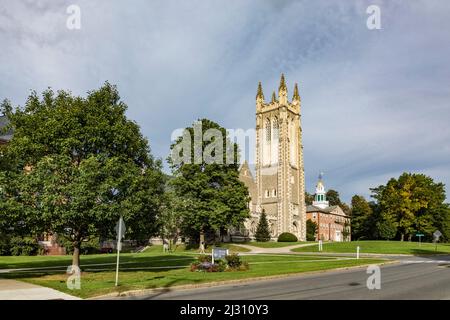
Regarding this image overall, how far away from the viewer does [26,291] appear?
1554 cm

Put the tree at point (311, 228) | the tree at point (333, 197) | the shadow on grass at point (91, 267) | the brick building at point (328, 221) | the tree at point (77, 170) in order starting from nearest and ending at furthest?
1. the tree at point (77, 170)
2. the shadow on grass at point (91, 267)
3. the tree at point (311, 228)
4. the brick building at point (328, 221)
5. the tree at point (333, 197)

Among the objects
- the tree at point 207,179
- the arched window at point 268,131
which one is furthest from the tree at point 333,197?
the tree at point 207,179

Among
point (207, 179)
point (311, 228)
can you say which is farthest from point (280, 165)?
point (207, 179)

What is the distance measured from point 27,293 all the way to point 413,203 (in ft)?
238

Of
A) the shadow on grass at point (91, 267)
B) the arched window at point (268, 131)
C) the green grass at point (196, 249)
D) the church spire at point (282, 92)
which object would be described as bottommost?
the green grass at point (196, 249)

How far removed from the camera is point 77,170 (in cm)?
1955

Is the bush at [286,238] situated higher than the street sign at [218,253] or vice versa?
the street sign at [218,253]

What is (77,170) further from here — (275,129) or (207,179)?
(275,129)

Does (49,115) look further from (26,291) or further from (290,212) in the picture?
(290,212)

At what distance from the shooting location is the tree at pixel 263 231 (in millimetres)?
74812

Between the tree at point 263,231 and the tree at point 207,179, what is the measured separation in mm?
22752

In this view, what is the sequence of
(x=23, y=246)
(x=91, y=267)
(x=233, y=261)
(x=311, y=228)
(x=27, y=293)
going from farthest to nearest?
1. (x=311, y=228)
2. (x=23, y=246)
3. (x=91, y=267)
4. (x=233, y=261)
5. (x=27, y=293)

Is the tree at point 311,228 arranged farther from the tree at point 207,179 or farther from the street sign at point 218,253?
the street sign at point 218,253

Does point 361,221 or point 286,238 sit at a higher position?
point 361,221
